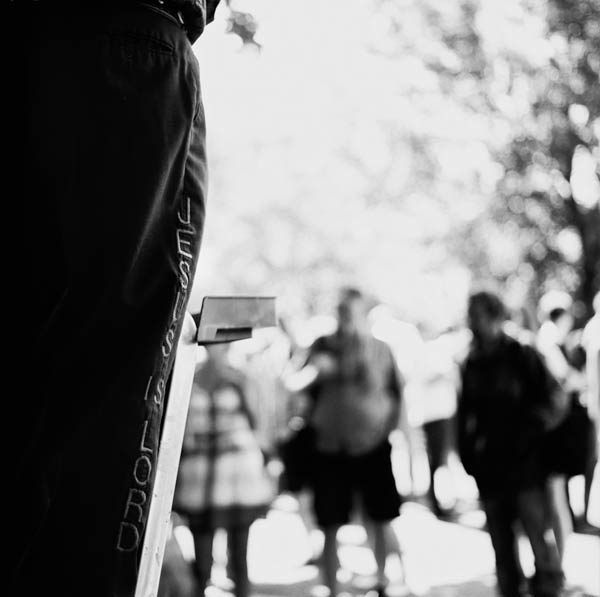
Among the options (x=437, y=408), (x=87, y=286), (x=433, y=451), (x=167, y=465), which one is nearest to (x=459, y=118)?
(x=437, y=408)

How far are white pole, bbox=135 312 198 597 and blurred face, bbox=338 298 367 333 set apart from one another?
4.75m

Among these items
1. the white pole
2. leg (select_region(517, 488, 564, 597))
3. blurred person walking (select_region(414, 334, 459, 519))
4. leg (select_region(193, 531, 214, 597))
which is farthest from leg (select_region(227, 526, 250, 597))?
the white pole

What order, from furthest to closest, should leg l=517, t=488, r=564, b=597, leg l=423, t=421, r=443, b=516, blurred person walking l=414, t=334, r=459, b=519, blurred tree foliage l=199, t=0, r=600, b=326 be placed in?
leg l=423, t=421, r=443, b=516
blurred person walking l=414, t=334, r=459, b=519
blurred tree foliage l=199, t=0, r=600, b=326
leg l=517, t=488, r=564, b=597

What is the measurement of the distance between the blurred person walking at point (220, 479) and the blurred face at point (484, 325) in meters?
1.63

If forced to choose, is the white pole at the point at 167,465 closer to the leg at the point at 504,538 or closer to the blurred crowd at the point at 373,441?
the blurred crowd at the point at 373,441

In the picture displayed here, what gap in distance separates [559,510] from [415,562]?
1316 millimetres

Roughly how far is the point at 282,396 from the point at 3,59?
23.1 ft

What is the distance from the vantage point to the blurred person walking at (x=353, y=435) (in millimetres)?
6297

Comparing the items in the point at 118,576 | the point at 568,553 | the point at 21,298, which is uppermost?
the point at 568,553

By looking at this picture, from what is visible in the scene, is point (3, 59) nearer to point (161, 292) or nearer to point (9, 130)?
point (9, 130)

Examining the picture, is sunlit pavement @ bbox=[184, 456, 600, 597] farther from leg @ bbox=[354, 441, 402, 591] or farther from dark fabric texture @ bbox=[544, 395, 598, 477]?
dark fabric texture @ bbox=[544, 395, 598, 477]

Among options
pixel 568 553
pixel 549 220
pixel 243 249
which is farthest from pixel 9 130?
pixel 243 249

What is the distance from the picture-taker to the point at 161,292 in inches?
55.8

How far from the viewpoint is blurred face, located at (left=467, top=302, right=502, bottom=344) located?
19.1 ft
